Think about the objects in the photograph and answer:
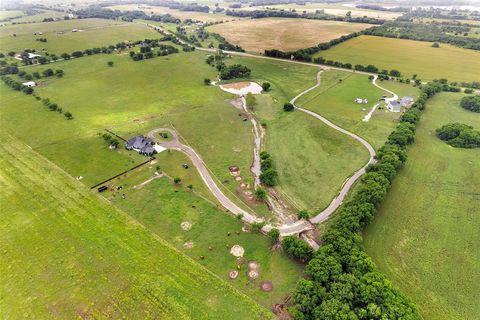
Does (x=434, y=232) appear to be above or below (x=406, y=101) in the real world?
below

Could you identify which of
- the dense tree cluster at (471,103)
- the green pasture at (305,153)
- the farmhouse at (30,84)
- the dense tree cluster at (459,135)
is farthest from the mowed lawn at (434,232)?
the farmhouse at (30,84)

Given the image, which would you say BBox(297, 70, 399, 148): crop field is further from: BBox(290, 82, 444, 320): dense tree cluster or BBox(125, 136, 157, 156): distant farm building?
Answer: BBox(125, 136, 157, 156): distant farm building

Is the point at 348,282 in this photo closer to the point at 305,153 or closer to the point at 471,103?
the point at 305,153

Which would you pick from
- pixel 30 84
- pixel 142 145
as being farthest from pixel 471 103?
pixel 30 84

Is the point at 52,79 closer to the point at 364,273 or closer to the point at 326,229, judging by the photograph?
the point at 326,229

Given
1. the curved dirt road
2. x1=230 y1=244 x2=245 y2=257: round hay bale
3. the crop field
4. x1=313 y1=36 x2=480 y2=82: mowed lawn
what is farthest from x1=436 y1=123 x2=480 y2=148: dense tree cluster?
x1=230 y1=244 x2=245 y2=257: round hay bale

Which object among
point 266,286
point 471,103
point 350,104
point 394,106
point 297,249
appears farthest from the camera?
point 350,104
